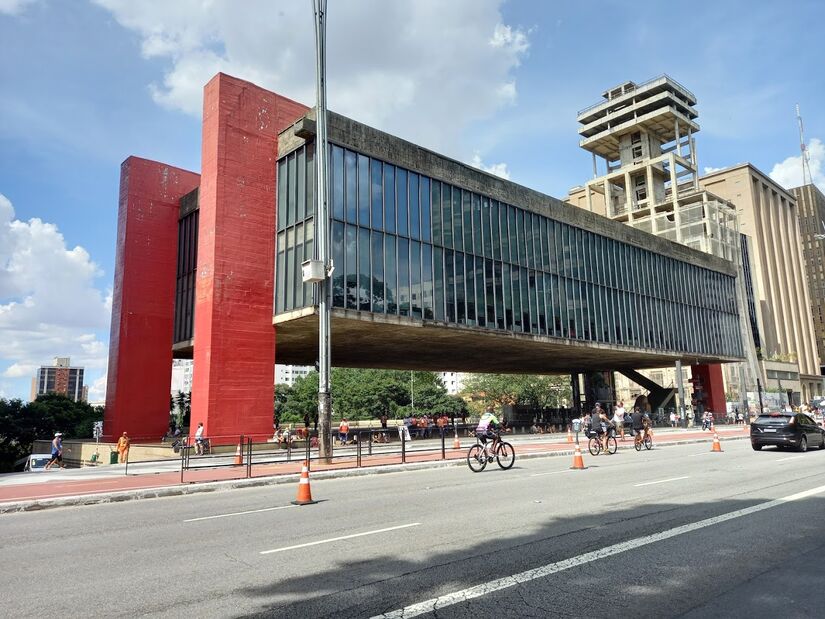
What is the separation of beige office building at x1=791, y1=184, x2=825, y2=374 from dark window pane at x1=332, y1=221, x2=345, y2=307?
497 ft

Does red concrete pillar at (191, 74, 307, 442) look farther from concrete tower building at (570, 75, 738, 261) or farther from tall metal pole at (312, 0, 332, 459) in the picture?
concrete tower building at (570, 75, 738, 261)

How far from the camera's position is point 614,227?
46.3 meters

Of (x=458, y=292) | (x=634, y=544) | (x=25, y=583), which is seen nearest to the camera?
(x=25, y=583)

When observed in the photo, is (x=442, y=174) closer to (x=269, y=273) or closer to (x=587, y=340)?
(x=269, y=273)

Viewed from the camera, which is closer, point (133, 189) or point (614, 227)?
point (133, 189)

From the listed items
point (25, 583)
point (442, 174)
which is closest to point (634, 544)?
point (25, 583)

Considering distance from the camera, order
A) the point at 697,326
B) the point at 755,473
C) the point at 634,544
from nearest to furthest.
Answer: the point at 634,544, the point at 755,473, the point at 697,326

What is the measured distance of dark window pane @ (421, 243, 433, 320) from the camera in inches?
1214

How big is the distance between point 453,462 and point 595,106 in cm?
9665

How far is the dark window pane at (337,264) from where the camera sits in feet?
88.6

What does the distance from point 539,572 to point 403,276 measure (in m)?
24.8

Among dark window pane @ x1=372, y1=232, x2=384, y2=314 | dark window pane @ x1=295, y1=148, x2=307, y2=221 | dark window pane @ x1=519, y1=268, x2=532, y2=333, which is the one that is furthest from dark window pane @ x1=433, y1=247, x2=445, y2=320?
dark window pane @ x1=295, y1=148, x2=307, y2=221

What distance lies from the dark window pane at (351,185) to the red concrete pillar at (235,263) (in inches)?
172

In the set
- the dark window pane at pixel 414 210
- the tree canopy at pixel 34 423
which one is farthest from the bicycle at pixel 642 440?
the tree canopy at pixel 34 423
